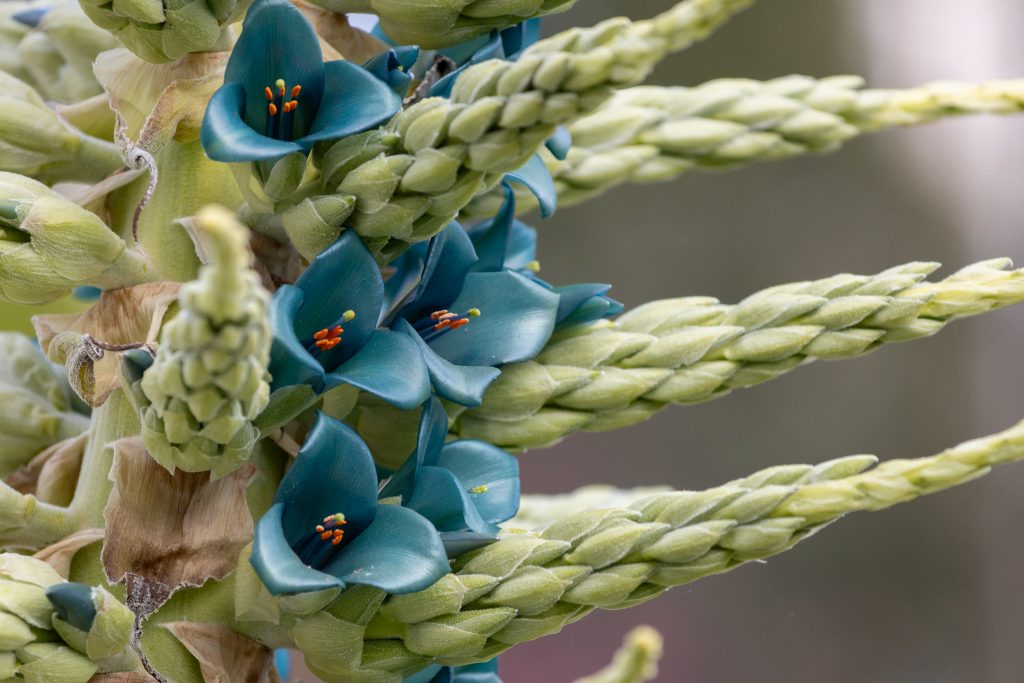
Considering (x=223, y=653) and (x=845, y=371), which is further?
(x=845, y=371)

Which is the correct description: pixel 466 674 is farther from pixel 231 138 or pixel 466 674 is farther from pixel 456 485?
pixel 231 138

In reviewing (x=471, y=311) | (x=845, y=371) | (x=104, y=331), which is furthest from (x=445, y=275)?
(x=845, y=371)

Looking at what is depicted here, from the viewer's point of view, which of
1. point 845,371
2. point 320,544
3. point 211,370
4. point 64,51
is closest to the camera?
point 211,370

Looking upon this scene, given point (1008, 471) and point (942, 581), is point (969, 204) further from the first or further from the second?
point (942, 581)

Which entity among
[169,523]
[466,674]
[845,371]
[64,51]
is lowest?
[845,371]

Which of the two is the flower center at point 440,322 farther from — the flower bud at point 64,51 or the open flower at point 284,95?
the flower bud at point 64,51

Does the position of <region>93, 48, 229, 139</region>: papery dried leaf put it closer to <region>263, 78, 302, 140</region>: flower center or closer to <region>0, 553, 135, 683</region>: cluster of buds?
<region>263, 78, 302, 140</region>: flower center

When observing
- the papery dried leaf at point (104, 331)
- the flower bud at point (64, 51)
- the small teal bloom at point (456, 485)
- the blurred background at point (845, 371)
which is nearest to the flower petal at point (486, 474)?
the small teal bloom at point (456, 485)
